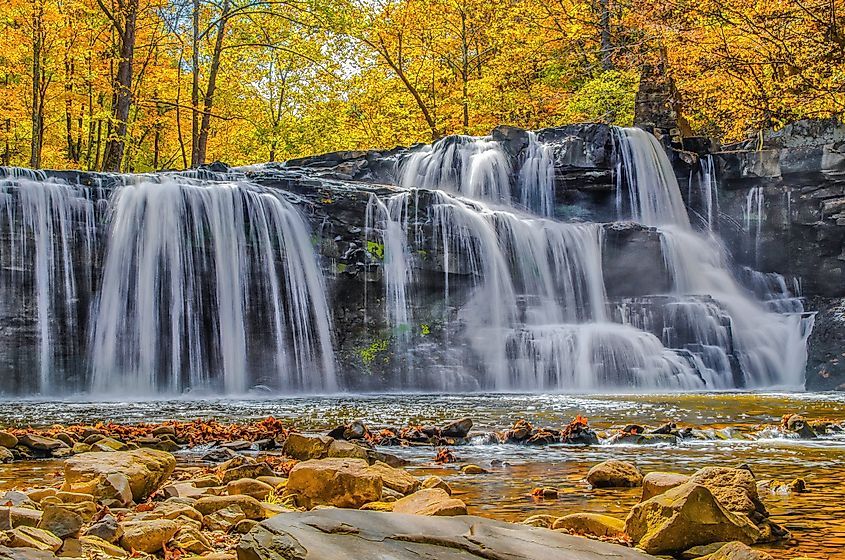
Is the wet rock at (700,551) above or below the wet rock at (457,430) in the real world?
above

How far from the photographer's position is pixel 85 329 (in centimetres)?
1549

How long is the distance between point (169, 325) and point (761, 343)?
1305cm

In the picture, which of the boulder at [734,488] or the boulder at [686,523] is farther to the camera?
the boulder at [734,488]

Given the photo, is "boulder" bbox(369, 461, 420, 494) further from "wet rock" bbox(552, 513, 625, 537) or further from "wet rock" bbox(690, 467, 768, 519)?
"wet rock" bbox(690, 467, 768, 519)

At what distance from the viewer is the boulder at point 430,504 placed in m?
3.96

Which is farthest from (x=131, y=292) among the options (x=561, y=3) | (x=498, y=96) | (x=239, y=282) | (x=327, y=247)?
(x=561, y=3)

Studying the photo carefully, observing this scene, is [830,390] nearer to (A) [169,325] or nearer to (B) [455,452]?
(B) [455,452]

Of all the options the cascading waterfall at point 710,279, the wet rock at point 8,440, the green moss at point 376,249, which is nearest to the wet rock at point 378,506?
the wet rock at point 8,440

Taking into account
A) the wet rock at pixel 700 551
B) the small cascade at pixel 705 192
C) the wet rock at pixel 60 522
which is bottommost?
the wet rock at pixel 700 551

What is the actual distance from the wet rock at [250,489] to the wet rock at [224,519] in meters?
0.56

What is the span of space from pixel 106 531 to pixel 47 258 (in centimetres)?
1353

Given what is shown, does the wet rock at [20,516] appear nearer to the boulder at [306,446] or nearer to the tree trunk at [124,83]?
the boulder at [306,446]

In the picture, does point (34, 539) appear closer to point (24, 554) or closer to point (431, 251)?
point (24, 554)

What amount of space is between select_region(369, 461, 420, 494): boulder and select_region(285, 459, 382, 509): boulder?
0.75 ft
